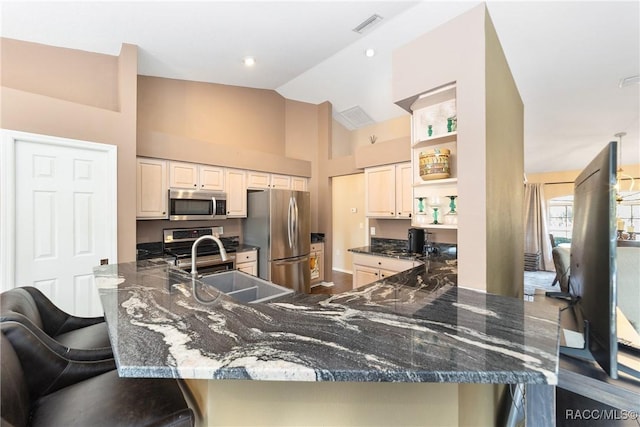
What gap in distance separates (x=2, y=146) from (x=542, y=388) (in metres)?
3.83

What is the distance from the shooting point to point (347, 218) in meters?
6.38

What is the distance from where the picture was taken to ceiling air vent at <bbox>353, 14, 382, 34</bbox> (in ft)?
9.08

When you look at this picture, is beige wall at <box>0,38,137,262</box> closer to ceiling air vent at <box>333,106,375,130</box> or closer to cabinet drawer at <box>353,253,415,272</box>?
cabinet drawer at <box>353,253,415,272</box>

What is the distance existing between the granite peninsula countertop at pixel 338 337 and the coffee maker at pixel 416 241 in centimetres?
205

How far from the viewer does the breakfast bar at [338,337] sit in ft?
2.11

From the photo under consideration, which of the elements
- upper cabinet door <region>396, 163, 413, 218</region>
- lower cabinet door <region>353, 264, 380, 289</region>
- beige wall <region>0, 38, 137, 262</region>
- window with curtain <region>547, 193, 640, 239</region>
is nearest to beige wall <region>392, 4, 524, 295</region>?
lower cabinet door <region>353, 264, 380, 289</region>

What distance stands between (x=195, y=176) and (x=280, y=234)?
4.89 feet

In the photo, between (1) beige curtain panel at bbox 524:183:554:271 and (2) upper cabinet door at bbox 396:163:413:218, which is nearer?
(2) upper cabinet door at bbox 396:163:413:218

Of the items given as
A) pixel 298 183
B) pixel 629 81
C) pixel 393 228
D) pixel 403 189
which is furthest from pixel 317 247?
pixel 629 81

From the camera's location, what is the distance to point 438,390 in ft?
2.75

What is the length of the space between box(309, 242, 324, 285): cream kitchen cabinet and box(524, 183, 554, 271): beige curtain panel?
570cm

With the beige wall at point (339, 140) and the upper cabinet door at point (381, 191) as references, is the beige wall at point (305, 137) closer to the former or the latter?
the beige wall at point (339, 140)

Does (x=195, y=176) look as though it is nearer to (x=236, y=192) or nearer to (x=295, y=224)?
(x=236, y=192)

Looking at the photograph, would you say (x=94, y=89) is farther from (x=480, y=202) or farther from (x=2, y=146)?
(x=480, y=202)
